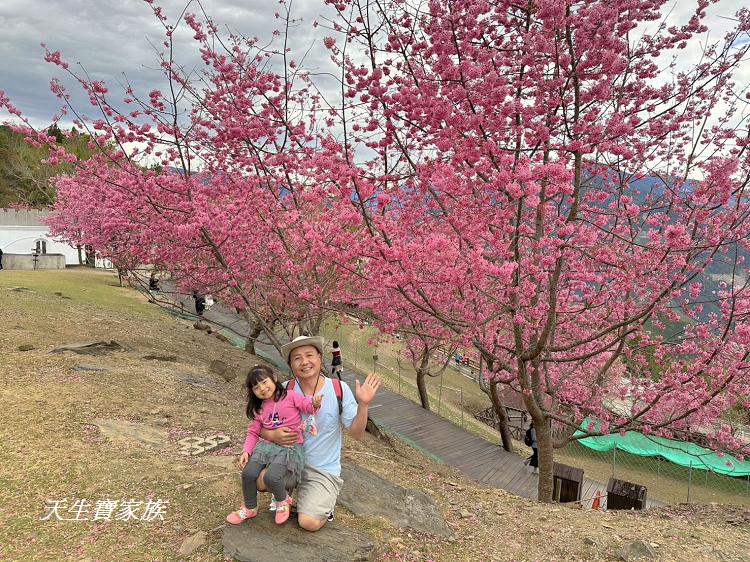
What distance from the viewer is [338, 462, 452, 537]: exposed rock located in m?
4.11

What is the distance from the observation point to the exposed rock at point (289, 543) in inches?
125

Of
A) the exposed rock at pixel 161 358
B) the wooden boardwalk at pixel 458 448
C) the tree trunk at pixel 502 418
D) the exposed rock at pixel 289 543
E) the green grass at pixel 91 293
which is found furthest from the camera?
the green grass at pixel 91 293

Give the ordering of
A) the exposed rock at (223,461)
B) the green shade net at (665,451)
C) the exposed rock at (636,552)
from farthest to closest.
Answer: the green shade net at (665,451) → the exposed rock at (223,461) → the exposed rock at (636,552)

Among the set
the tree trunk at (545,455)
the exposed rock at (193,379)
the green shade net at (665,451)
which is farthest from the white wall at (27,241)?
the tree trunk at (545,455)

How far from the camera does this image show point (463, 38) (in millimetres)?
4645

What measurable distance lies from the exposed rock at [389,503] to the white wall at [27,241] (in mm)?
35928

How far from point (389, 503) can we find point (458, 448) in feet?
27.8

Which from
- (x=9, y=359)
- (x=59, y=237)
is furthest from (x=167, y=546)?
(x=59, y=237)

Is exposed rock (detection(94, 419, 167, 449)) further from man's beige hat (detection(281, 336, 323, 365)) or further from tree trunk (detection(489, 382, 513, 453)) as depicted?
tree trunk (detection(489, 382, 513, 453))

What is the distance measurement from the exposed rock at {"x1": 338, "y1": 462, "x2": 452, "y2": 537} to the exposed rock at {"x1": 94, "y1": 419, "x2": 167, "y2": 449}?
7.67 ft

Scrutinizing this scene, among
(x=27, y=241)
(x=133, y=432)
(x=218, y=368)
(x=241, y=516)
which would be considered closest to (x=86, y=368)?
(x=218, y=368)

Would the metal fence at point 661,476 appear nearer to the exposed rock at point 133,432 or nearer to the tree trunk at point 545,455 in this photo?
the tree trunk at point 545,455

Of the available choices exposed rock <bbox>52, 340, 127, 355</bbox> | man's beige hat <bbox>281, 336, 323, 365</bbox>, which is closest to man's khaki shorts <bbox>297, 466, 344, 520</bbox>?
man's beige hat <bbox>281, 336, 323, 365</bbox>

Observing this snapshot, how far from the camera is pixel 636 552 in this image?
3863 millimetres
